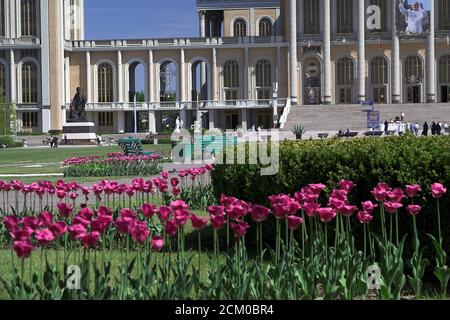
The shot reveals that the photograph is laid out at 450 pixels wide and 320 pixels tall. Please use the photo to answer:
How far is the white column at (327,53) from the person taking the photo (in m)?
82.1

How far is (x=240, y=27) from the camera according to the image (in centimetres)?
10338

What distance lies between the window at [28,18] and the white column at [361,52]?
34.7 metres

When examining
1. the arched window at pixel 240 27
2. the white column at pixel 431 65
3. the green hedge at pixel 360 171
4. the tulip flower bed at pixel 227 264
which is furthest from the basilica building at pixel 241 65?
the tulip flower bed at pixel 227 264

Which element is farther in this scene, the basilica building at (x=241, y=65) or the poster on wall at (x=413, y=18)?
the basilica building at (x=241, y=65)

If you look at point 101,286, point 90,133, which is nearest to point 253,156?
point 101,286

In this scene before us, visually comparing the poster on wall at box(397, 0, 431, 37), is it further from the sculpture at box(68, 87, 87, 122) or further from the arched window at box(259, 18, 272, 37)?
the sculpture at box(68, 87, 87, 122)

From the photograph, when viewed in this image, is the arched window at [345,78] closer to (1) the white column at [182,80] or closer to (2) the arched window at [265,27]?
(1) the white column at [182,80]

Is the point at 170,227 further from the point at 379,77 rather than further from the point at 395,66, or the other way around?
the point at 379,77

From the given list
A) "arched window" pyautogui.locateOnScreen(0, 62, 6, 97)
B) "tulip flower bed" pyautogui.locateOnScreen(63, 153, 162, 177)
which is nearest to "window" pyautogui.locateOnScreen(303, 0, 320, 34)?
"arched window" pyautogui.locateOnScreen(0, 62, 6, 97)

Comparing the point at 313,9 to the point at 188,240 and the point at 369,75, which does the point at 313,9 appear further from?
the point at 188,240

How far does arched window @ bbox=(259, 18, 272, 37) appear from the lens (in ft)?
344

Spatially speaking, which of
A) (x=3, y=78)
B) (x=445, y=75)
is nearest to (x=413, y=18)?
(x=445, y=75)

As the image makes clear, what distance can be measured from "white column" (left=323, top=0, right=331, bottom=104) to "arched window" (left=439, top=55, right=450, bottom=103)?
11.5m

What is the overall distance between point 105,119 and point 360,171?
78902 mm
